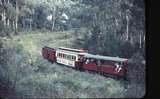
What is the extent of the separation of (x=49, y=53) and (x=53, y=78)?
4.3 inches

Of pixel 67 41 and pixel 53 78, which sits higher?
pixel 67 41

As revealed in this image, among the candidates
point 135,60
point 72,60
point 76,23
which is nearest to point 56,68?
point 72,60

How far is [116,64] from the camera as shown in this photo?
4.83 feet

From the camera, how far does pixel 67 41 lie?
1.55 m

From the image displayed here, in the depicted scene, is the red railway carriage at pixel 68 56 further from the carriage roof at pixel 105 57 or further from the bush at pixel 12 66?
the bush at pixel 12 66

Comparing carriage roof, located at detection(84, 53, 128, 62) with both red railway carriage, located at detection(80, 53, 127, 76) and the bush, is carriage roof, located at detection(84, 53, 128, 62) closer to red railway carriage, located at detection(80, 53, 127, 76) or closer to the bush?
red railway carriage, located at detection(80, 53, 127, 76)

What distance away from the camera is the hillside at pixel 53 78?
1506 mm

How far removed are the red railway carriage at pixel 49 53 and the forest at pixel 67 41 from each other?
0.02m

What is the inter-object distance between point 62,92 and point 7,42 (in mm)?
367

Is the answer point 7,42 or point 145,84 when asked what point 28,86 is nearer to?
point 7,42

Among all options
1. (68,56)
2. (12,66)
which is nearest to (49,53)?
(68,56)

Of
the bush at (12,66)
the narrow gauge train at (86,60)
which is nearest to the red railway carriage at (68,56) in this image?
the narrow gauge train at (86,60)

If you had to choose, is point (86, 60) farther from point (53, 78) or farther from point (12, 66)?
point (12, 66)
